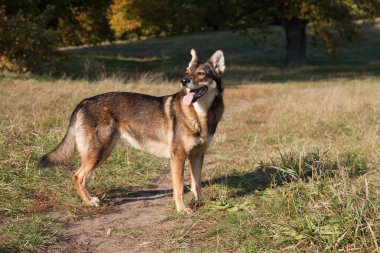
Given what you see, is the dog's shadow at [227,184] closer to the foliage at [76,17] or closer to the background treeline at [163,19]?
the background treeline at [163,19]

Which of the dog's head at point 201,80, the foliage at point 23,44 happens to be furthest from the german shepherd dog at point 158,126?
the foliage at point 23,44

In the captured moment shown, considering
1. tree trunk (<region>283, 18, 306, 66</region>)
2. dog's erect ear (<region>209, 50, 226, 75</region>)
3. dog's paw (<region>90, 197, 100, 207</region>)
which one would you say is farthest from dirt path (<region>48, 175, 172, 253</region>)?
tree trunk (<region>283, 18, 306, 66</region>)

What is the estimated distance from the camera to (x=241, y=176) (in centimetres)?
720

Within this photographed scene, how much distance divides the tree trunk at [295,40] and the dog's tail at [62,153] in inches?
880

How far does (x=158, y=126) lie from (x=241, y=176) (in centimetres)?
170

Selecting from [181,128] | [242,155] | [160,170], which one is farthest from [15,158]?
[242,155]

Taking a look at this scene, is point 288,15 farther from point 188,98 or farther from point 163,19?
point 188,98

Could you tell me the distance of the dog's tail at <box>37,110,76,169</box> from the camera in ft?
19.9

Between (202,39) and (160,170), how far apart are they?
36094 millimetres

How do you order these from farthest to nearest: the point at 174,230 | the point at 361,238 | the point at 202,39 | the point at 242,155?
the point at 202,39
the point at 242,155
the point at 174,230
the point at 361,238

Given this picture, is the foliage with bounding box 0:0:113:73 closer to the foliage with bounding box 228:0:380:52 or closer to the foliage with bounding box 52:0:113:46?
the foliage with bounding box 52:0:113:46

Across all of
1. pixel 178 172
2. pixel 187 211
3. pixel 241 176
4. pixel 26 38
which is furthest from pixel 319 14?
pixel 187 211

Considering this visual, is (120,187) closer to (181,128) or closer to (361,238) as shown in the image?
(181,128)

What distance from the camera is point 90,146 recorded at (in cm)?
609
